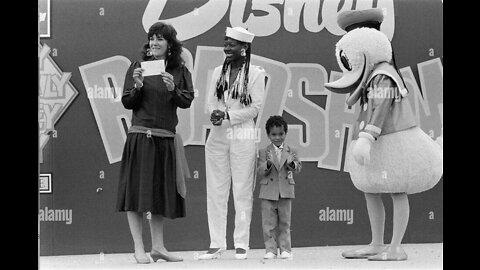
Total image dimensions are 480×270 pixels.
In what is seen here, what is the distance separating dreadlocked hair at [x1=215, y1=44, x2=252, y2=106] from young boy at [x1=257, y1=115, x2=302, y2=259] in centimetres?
22

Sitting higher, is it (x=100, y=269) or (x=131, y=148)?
(x=131, y=148)

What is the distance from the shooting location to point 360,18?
22.8 feet

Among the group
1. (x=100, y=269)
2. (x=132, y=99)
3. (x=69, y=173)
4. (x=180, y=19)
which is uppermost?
(x=180, y=19)

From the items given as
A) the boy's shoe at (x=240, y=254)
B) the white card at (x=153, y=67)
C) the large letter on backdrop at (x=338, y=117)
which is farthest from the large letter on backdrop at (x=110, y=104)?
the large letter on backdrop at (x=338, y=117)

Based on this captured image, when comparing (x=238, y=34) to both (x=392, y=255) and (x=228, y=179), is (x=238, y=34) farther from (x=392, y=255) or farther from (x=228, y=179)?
(x=392, y=255)

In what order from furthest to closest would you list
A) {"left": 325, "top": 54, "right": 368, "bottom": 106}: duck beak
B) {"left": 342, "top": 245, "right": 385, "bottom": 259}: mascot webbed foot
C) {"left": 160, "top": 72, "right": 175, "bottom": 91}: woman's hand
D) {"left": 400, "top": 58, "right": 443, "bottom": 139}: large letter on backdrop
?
{"left": 400, "top": 58, "right": 443, "bottom": 139}: large letter on backdrop, {"left": 342, "top": 245, "right": 385, "bottom": 259}: mascot webbed foot, {"left": 325, "top": 54, "right": 368, "bottom": 106}: duck beak, {"left": 160, "top": 72, "right": 175, "bottom": 91}: woman's hand

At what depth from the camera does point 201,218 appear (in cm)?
711

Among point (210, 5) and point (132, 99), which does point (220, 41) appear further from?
point (132, 99)

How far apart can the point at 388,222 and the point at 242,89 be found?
1.29 metres

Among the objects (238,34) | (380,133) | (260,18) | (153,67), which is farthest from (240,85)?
(380,133)

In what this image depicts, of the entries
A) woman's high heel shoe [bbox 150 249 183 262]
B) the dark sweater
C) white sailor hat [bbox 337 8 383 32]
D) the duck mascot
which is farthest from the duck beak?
woman's high heel shoe [bbox 150 249 183 262]

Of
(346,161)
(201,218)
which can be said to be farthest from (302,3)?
(201,218)

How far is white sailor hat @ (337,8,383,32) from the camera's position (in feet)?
22.8

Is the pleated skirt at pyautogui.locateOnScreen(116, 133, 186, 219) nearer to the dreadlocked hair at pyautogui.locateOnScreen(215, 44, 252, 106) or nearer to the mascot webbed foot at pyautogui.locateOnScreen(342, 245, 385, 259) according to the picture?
the dreadlocked hair at pyautogui.locateOnScreen(215, 44, 252, 106)
